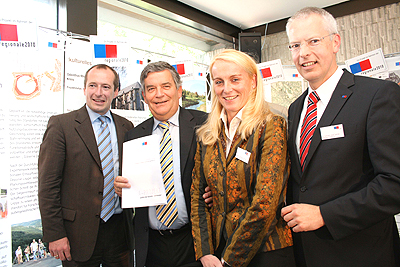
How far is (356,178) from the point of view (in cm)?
132

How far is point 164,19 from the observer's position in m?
5.51

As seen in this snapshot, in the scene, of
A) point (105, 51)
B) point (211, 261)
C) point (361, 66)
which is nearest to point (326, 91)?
point (211, 261)

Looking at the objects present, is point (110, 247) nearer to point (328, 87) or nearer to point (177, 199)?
point (177, 199)

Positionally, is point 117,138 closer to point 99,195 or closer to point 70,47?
point 99,195

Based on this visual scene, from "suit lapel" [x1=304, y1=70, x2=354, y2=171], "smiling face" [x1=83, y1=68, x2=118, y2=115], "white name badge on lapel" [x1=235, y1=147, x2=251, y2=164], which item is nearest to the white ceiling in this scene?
"smiling face" [x1=83, y1=68, x2=118, y2=115]

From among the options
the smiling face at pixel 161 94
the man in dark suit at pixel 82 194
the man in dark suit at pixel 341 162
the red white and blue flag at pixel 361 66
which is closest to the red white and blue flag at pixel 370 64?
the red white and blue flag at pixel 361 66

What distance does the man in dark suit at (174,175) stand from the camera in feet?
6.33

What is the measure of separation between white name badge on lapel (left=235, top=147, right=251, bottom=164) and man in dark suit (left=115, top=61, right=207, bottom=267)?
58 centimetres

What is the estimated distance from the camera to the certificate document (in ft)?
5.87

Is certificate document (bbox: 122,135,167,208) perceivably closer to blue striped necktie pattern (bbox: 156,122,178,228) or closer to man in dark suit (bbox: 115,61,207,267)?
man in dark suit (bbox: 115,61,207,267)

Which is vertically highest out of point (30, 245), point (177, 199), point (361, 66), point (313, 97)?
point (361, 66)

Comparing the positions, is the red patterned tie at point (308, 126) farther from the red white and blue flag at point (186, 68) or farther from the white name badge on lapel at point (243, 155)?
the red white and blue flag at point (186, 68)

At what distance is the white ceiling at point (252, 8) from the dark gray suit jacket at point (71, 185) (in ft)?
14.1

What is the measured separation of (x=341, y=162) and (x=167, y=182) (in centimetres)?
117
